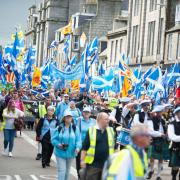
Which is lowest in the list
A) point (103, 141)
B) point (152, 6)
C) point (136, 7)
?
point (103, 141)

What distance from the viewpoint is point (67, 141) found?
12422 millimetres

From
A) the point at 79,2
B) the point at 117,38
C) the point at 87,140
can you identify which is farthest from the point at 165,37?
the point at 79,2

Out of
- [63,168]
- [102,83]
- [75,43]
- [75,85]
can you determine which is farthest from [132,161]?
[75,43]

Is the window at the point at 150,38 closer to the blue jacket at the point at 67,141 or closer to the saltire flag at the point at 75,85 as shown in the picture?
the saltire flag at the point at 75,85

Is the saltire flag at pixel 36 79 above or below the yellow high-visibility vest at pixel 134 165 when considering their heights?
above

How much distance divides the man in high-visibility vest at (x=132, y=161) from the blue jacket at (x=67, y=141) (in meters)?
4.97

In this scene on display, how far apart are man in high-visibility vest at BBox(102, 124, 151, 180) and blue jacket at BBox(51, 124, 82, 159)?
196 inches

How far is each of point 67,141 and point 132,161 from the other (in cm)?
536

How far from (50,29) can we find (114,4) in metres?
29.7

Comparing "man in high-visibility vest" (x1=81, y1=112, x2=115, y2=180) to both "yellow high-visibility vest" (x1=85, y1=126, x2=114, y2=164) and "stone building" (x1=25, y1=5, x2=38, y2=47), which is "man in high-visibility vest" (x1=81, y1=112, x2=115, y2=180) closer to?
"yellow high-visibility vest" (x1=85, y1=126, x2=114, y2=164)

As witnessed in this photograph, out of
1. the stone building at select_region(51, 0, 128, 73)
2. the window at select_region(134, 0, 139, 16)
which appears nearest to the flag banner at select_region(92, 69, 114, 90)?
the window at select_region(134, 0, 139, 16)

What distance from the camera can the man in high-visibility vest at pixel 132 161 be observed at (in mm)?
6973

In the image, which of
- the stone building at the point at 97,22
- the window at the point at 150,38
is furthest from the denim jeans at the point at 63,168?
the stone building at the point at 97,22

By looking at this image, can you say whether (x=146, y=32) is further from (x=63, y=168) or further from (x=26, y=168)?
(x=63, y=168)
